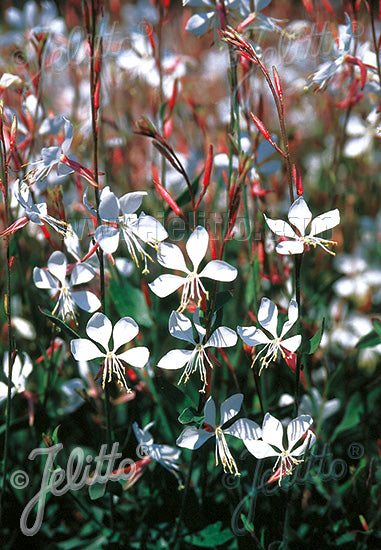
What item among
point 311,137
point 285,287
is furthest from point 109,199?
point 311,137

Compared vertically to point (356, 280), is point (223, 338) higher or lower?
higher

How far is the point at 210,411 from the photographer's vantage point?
674 millimetres

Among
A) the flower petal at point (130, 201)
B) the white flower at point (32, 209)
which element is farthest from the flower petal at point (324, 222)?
the white flower at point (32, 209)

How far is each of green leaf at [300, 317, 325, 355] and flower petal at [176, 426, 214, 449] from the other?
166 mm

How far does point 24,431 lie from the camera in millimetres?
1019

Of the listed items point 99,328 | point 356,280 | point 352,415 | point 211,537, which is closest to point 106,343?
point 99,328

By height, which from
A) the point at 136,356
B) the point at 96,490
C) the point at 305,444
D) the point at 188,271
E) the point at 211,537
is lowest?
the point at 211,537

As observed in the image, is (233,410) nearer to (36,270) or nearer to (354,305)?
(36,270)

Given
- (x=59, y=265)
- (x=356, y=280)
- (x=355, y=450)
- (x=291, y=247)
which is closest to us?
(x=291, y=247)

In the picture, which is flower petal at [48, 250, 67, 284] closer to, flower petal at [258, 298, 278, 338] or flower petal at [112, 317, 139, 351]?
flower petal at [112, 317, 139, 351]

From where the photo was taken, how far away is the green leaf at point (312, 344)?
25.6 inches

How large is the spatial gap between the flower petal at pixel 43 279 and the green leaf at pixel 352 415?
21.9 inches

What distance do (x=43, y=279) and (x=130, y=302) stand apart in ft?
0.66

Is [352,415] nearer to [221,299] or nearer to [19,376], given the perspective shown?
[221,299]
